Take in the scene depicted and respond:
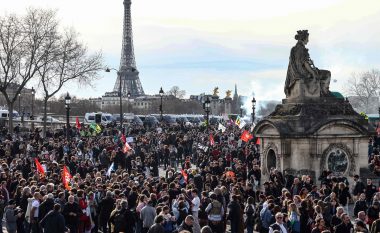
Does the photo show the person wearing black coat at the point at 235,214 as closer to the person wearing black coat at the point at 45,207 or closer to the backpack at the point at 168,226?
the backpack at the point at 168,226

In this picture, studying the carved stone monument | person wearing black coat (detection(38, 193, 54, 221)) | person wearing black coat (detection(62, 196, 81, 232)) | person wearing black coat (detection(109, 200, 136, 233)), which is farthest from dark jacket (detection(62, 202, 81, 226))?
the carved stone monument

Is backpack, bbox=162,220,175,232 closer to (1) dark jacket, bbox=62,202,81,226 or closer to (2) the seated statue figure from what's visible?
(1) dark jacket, bbox=62,202,81,226

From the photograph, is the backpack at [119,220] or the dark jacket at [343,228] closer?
the dark jacket at [343,228]

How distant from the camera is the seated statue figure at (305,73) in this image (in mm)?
25781

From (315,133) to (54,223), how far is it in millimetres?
12351

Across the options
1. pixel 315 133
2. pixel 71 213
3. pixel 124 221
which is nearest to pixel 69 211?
pixel 71 213

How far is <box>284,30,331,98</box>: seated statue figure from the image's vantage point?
25781 mm

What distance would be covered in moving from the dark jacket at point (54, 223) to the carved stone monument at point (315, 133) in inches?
466

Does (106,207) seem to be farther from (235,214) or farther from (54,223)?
(235,214)

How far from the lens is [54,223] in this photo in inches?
576

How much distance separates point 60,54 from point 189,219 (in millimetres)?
41971

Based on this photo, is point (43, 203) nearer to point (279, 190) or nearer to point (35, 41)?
point (279, 190)

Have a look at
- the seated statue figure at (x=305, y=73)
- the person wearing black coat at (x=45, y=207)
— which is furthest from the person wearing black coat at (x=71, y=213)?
the seated statue figure at (x=305, y=73)

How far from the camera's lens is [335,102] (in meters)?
25.7
